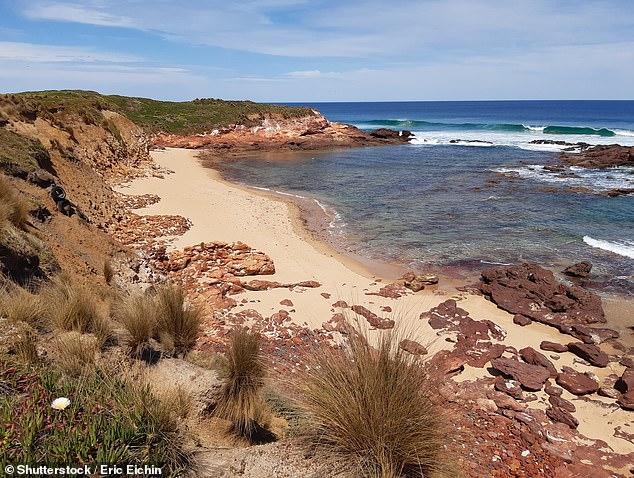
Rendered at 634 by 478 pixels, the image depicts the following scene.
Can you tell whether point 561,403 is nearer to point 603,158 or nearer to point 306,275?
point 306,275

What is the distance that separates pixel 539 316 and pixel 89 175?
15.9 m

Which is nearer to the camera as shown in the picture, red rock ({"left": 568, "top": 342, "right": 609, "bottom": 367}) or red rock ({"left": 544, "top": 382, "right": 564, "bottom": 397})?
red rock ({"left": 544, "top": 382, "right": 564, "bottom": 397})

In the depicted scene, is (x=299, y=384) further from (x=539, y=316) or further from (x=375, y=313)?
(x=539, y=316)

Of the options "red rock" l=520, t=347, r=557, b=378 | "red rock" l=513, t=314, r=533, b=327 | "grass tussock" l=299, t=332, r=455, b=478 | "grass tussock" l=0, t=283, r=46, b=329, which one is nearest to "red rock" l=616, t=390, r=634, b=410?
"red rock" l=520, t=347, r=557, b=378

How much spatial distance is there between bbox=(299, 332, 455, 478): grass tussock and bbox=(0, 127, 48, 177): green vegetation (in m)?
10.5

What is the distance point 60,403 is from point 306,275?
8.77 meters

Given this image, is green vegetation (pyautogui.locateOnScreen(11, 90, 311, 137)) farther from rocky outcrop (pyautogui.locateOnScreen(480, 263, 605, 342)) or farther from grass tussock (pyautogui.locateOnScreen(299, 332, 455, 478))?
grass tussock (pyautogui.locateOnScreen(299, 332, 455, 478))

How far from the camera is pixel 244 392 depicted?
4648 millimetres

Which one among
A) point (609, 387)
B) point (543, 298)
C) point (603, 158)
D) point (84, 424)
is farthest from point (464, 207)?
point (603, 158)

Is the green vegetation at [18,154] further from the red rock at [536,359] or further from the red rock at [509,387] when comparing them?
the red rock at [536,359]

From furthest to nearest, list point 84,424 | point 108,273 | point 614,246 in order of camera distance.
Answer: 1. point 614,246
2. point 108,273
3. point 84,424

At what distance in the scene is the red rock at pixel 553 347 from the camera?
8.17 metres

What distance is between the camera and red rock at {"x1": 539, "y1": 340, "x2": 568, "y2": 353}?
8.17 m

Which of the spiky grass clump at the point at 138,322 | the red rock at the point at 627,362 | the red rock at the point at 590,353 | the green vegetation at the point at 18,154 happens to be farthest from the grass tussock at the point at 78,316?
the red rock at the point at 627,362
